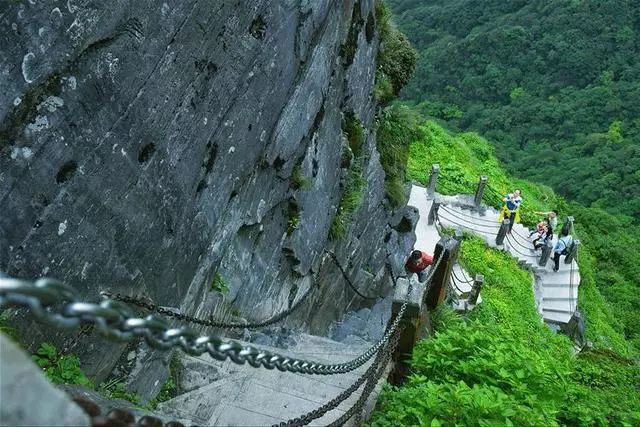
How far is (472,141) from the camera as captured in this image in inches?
1326

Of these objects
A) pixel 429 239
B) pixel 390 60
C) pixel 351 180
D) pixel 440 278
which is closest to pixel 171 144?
pixel 440 278

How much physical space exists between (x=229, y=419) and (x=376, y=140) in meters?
8.23

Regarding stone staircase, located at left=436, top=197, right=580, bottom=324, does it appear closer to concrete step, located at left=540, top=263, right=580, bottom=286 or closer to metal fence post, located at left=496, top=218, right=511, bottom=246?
concrete step, located at left=540, top=263, right=580, bottom=286

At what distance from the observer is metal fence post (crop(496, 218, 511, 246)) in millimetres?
20305

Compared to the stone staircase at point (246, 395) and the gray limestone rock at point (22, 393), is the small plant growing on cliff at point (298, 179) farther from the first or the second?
the gray limestone rock at point (22, 393)

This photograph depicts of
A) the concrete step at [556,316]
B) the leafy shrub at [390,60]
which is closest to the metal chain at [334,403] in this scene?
the leafy shrub at [390,60]

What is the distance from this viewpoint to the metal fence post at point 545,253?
20.0 meters

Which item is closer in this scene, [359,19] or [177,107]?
[177,107]

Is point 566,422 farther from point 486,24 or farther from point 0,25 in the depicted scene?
point 486,24

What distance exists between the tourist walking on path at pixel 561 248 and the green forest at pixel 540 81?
21.1 m

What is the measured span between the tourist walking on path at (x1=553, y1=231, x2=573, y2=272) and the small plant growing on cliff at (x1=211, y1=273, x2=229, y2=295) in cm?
1488

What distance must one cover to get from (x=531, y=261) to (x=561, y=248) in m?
1.23

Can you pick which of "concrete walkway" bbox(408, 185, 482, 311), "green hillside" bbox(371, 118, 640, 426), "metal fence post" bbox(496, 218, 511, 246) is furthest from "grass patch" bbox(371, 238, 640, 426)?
"metal fence post" bbox(496, 218, 511, 246)

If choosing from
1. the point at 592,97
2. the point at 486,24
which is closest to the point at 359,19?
the point at 592,97
